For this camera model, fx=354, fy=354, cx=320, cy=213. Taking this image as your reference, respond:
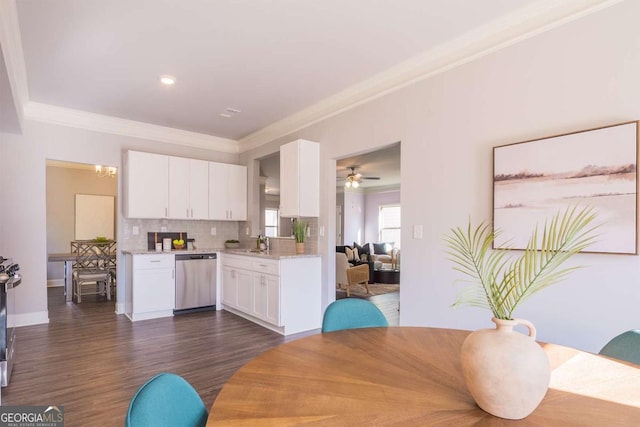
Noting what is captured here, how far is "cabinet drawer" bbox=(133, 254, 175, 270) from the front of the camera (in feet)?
14.9

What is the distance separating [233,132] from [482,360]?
5.12 metres

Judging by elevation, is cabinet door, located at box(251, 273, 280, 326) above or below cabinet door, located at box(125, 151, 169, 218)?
below

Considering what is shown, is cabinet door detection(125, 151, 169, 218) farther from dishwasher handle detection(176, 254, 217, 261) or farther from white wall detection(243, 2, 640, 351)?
white wall detection(243, 2, 640, 351)

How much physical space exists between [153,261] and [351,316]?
3571 millimetres

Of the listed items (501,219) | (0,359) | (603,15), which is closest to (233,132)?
(0,359)

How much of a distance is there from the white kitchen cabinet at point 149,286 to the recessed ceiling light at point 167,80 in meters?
2.22

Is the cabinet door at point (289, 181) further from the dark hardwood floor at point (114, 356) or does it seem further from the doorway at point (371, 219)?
the doorway at point (371, 219)

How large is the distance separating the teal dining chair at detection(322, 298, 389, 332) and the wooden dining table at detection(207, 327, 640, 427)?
0.41m

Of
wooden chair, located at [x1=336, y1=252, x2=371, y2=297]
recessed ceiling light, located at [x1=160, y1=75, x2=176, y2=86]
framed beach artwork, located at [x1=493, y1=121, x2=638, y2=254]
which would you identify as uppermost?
recessed ceiling light, located at [x1=160, y1=75, x2=176, y2=86]

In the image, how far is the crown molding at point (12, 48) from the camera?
2.37 m

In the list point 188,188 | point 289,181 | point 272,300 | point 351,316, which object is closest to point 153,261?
point 188,188

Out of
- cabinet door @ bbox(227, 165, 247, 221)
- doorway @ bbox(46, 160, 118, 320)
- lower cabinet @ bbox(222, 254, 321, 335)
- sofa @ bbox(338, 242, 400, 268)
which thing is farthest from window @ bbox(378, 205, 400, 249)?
doorway @ bbox(46, 160, 118, 320)

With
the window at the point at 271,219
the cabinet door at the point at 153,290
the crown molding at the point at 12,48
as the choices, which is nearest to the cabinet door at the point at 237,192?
the cabinet door at the point at 153,290

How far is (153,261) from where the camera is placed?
15.3 ft
